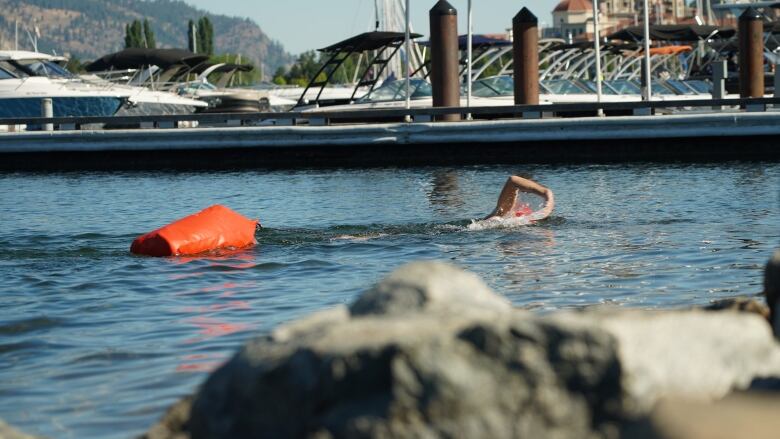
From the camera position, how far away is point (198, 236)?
1275 centimetres

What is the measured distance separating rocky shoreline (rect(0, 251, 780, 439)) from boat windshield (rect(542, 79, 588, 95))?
29712 mm

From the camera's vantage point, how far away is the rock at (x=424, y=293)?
4.66m

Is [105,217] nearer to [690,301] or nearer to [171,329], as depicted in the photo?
[171,329]

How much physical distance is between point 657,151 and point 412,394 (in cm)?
2140

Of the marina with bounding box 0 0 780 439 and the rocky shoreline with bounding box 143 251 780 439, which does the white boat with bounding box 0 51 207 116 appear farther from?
the rocky shoreline with bounding box 143 251 780 439

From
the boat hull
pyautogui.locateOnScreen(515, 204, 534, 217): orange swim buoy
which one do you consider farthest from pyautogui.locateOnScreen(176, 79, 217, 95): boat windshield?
pyautogui.locateOnScreen(515, 204, 534, 217): orange swim buoy

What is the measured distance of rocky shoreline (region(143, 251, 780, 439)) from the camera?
3816 millimetres

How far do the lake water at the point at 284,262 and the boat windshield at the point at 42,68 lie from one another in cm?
1842

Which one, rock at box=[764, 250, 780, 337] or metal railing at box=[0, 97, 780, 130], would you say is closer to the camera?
rock at box=[764, 250, 780, 337]

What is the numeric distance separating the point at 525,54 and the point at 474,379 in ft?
77.6

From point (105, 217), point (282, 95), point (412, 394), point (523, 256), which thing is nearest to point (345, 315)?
point (412, 394)

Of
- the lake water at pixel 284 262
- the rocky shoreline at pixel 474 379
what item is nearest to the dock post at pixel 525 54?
the lake water at pixel 284 262

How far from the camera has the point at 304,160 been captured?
26.1m

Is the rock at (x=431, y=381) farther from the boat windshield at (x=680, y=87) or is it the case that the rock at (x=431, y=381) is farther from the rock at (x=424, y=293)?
the boat windshield at (x=680, y=87)
